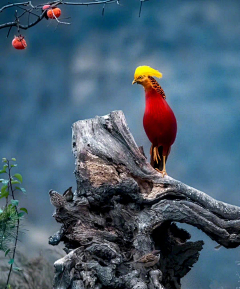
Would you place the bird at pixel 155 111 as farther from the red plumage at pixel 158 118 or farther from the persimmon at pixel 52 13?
the persimmon at pixel 52 13

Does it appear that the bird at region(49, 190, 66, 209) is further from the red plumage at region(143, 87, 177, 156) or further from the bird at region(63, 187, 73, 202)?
the red plumage at region(143, 87, 177, 156)

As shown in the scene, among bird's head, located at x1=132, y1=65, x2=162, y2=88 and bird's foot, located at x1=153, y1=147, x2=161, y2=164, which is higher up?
bird's head, located at x1=132, y1=65, x2=162, y2=88

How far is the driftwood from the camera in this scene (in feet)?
6.63

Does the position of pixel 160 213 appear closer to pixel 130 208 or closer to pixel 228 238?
pixel 130 208

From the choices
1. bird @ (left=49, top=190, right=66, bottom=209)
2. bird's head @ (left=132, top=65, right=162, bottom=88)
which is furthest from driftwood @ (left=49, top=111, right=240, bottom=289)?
bird's head @ (left=132, top=65, right=162, bottom=88)

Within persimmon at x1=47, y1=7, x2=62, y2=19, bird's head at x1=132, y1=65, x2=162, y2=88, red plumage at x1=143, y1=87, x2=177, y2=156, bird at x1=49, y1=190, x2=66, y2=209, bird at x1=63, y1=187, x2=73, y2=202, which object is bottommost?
bird at x1=49, y1=190, x2=66, y2=209

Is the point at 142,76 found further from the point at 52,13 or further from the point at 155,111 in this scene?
the point at 52,13

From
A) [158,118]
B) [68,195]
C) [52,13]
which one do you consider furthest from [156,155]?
[52,13]

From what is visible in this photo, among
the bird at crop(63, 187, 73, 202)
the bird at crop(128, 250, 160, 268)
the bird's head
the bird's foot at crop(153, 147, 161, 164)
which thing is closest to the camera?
the bird at crop(128, 250, 160, 268)

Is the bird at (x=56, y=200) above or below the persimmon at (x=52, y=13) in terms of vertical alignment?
below

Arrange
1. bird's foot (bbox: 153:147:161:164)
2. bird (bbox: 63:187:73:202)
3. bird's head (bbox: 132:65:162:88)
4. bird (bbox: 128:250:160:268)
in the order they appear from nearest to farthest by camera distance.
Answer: bird (bbox: 128:250:160:268)
bird (bbox: 63:187:73:202)
bird's head (bbox: 132:65:162:88)
bird's foot (bbox: 153:147:161:164)

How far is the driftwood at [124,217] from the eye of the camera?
202 centimetres

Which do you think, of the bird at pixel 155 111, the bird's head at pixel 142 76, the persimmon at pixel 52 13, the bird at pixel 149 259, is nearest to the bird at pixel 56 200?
the bird at pixel 149 259

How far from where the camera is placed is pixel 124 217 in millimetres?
2148
